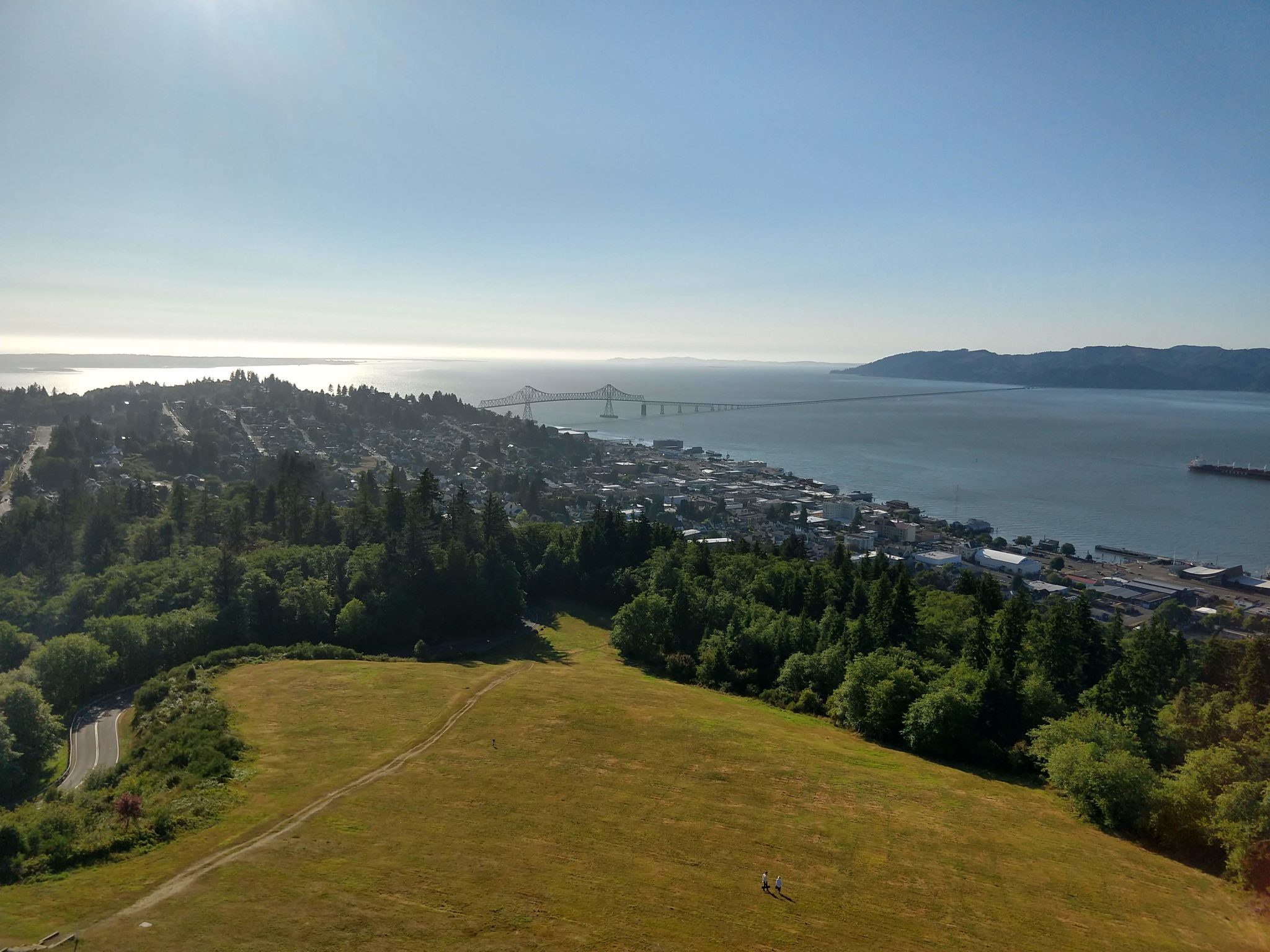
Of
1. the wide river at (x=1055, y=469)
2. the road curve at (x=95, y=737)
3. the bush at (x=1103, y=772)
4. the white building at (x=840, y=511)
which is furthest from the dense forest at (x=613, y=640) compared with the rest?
the wide river at (x=1055, y=469)

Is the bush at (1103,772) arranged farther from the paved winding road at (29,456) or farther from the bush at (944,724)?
the paved winding road at (29,456)

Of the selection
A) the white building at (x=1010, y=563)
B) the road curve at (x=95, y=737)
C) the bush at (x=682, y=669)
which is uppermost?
the road curve at (x=95, y=737)

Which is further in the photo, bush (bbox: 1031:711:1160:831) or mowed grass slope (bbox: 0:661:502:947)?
bush (bbox: 1031:711:1160:831)

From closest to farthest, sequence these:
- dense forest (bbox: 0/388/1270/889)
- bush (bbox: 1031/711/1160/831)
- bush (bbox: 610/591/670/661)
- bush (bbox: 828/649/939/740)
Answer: dense forest (bbox: 0/388/1270/889) → bush (bbox: 1031/711/1160/831) → bush (bbox: 828/649/939/740) → bush (bbox: 610/591/670/661)

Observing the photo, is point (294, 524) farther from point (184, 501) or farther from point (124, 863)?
point (124, 863)

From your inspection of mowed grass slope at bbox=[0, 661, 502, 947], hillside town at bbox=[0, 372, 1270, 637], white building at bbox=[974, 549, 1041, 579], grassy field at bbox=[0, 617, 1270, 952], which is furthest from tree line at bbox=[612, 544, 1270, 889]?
white building at bbox=[974, 549, 1041, 579]

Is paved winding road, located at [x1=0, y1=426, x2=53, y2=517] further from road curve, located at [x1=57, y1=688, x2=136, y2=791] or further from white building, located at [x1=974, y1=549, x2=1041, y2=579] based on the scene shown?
white building, located at [x1=974, y1=549, x2=1041, y2=579]
